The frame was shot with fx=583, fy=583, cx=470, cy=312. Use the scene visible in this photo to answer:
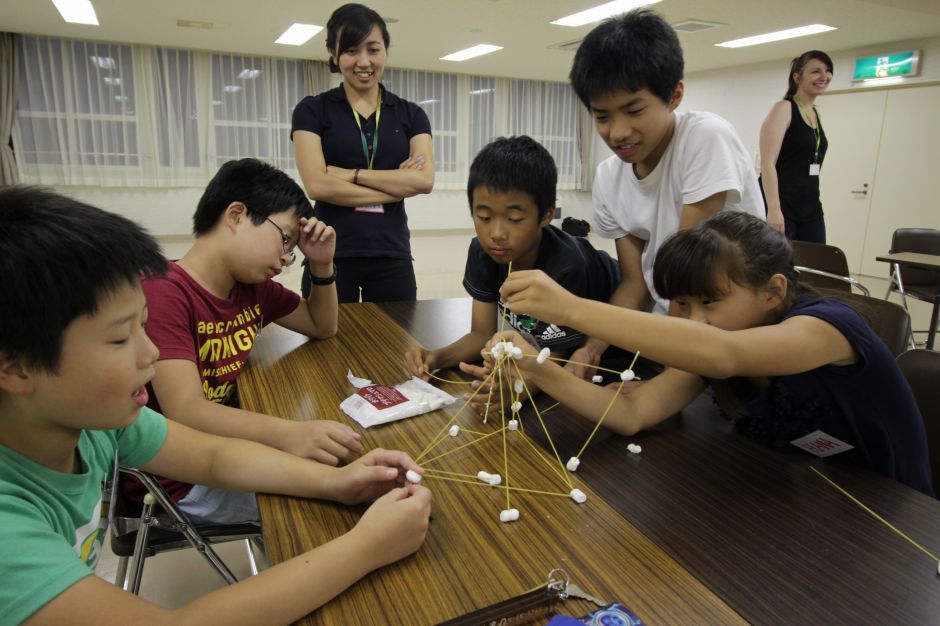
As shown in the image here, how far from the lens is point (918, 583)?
779 mm

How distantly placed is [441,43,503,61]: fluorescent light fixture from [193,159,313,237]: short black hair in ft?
23.9

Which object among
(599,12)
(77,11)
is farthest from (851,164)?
(77,11)

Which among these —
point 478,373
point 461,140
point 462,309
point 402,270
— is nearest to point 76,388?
point 478,373

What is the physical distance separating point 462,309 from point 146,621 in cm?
171

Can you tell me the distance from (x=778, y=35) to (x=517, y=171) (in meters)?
7.56

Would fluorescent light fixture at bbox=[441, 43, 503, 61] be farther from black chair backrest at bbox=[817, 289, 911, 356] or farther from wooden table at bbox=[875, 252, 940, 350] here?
black chair backrest at bbox=[817, 289, 911, 356]

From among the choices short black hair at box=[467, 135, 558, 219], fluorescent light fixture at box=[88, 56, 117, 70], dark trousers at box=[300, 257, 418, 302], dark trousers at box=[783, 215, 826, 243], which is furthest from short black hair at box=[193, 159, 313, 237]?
fluorescent light fixture at box=[88, 56, 117, 70]

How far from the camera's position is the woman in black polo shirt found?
2400 mm

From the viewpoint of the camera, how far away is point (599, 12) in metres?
6.52

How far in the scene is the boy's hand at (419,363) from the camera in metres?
1.52

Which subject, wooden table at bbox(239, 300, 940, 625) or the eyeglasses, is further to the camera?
the eyeglasses

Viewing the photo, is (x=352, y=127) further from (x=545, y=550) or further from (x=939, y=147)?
(x=939, y=147)

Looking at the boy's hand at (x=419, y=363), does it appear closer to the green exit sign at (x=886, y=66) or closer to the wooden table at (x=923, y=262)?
the wooden table at (x=923, y=262)

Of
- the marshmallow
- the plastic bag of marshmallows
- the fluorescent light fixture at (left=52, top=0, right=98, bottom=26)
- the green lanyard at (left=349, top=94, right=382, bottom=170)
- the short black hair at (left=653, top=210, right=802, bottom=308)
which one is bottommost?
the marshmallow
